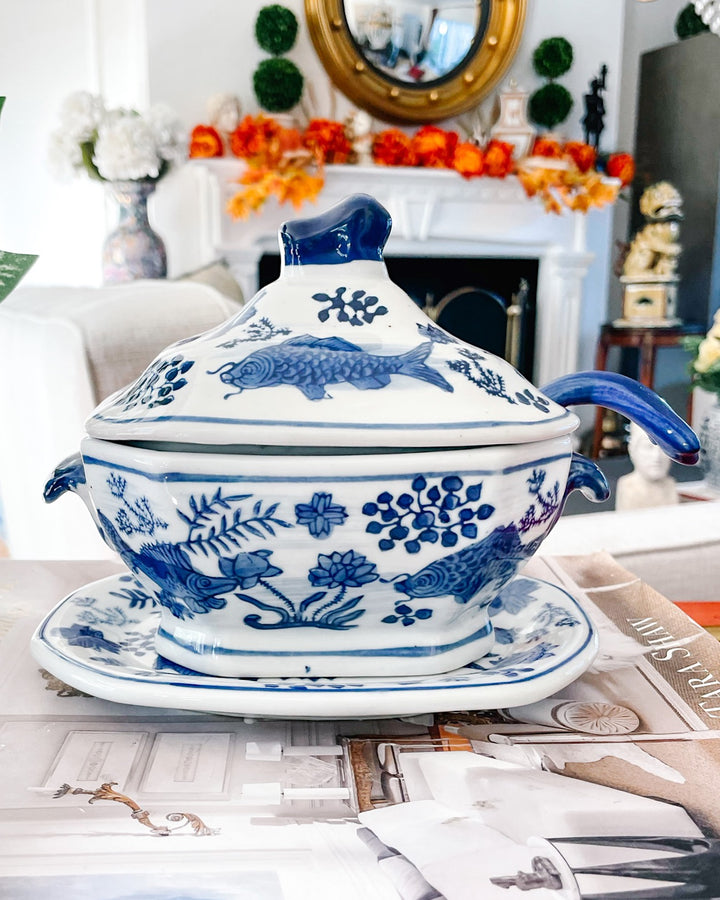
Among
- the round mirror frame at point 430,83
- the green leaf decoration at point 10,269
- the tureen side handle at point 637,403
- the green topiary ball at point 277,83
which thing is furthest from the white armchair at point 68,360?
the round mirror frame at point 430,83

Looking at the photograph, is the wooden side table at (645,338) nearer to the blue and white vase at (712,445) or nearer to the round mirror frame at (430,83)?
the round mirror frame at (430,83)

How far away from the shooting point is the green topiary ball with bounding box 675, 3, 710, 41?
3.93 meters

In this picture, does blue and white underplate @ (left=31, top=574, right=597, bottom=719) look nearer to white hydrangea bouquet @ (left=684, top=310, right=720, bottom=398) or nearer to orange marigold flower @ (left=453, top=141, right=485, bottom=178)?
white hydrangea bouquet @ (left=684, top=310, right=720, bottom=398)

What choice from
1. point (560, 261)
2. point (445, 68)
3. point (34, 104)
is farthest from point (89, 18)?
point (560, 261)

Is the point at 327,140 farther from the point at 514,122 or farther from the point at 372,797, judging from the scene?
the point at 372,797

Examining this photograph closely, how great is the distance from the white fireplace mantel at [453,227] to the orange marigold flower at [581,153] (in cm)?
21

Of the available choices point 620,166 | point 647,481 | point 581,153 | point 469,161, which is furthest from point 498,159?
point 647,481

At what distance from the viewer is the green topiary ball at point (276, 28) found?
10.4 feet

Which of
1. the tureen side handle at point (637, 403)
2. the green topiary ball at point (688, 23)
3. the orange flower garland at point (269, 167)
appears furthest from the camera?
the green topiary ball at point (688, 23)

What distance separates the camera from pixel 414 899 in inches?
11.5

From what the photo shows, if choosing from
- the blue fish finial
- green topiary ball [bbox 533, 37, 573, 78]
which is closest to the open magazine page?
the blue fish finial

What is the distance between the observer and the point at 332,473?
387mm

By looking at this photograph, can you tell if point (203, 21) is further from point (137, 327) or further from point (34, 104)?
point (137, 327)

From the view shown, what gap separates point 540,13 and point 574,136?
495mm
